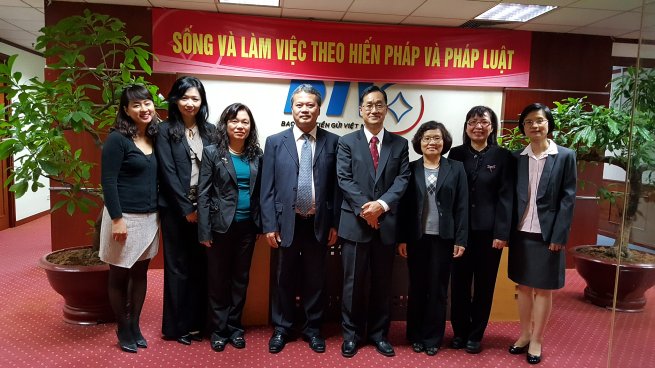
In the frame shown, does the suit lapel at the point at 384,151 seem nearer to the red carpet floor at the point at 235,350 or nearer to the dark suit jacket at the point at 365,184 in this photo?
the dark suit jacket at the point at 365,184

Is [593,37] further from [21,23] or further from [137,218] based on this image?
[21,23]

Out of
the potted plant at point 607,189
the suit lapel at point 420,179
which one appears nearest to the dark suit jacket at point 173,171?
the suit lapel at point 420,179

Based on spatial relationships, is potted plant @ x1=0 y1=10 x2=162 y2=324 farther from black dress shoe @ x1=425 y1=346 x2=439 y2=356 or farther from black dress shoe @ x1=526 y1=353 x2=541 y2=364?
black dress shoe @ x1=526 y1=353 x2=541 y2=364

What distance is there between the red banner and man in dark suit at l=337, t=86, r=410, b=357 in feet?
6.86

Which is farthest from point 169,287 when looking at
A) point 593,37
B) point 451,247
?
point 593,37

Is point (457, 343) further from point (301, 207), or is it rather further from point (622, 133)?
point (622, 133)

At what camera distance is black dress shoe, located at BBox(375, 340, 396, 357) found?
2.59 meters

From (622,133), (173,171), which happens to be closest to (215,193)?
(173,171)

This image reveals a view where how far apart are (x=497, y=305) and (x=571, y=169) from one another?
124 centimetres

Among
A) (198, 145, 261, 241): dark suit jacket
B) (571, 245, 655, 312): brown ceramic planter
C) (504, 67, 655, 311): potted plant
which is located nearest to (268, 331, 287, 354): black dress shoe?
(198, 145, 261, 241): dark suit jacket

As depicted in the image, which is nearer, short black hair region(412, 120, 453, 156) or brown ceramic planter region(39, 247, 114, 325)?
short black hair region(412, 120, 453, 156)

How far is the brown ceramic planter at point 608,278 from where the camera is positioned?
10.4 feet

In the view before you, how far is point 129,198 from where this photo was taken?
241 cm

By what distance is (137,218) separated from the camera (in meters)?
2.44
